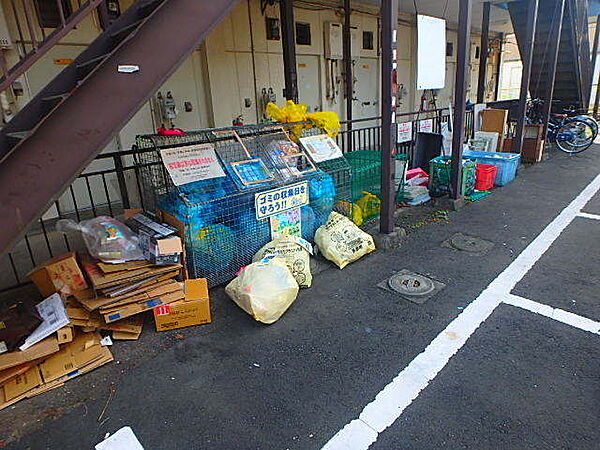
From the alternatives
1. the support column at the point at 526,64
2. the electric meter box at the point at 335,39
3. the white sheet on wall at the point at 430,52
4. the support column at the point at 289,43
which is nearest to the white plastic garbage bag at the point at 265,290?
the white sheet on wall at the point at 430,52

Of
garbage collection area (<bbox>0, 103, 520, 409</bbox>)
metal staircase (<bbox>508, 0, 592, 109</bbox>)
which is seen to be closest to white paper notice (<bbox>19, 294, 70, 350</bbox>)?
garbage collection area (<bbox>0, 103, 520, 409</bbox>)

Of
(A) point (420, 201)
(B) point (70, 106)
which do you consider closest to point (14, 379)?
(B) point (70, 106)

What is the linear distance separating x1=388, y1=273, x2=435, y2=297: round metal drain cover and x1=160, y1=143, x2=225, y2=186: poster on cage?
1889 millimetres

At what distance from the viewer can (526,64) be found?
6.61m

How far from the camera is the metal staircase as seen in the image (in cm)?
797

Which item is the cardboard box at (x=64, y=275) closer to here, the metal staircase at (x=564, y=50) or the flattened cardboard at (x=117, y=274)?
the flattened cardboard at (x=117, y=274)

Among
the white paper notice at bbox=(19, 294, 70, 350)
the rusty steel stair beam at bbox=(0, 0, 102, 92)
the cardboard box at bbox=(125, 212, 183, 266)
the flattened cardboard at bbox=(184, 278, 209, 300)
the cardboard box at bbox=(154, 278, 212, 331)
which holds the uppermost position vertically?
the rusty steel stair beam at bbox=(0, 0, 102, 92)

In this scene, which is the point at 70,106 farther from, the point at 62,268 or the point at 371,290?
the point at 371,290

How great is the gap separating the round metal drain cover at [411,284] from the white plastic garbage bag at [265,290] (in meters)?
0.98

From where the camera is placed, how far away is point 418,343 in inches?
103

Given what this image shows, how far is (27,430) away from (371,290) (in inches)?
102

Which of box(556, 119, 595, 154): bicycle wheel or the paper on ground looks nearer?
the paper on ground

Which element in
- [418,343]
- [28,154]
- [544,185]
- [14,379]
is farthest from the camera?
[544,185]

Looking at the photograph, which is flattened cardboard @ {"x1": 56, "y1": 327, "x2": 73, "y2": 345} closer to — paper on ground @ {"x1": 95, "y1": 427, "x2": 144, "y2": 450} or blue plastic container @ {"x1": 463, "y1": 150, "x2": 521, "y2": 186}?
paper on ground @ {"x1": 95, "y1": 427, "x2": 144, "y2": 450}
